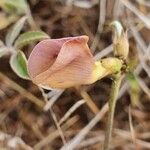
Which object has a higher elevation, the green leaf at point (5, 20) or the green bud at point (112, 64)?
the green bud at point (112, 64)

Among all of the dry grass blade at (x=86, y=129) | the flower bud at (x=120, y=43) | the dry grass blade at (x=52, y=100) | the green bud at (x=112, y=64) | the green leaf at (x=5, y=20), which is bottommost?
the dry grass blade at (x=86, y=129)

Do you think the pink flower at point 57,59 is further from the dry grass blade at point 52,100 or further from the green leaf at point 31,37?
the dry grass blade at point 52,100

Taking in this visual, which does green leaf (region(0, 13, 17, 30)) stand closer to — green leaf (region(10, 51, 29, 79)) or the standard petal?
green leaf (region(10, 51, 29, 79))

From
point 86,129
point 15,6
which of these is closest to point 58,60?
point 15,6

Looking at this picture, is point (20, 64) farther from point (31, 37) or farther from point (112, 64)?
point (112, 64)

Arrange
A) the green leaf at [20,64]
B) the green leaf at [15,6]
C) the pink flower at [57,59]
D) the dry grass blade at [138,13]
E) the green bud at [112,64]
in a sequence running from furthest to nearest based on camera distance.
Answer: the dry grass blade at [138,13] < the green leaf at [15,6] < the green leaf at [20,64] < the green bud at [112,64] < the pink flower at [57,59]

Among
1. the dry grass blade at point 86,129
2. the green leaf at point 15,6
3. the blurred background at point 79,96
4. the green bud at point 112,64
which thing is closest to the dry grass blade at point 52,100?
the blurred background at point 79,96
